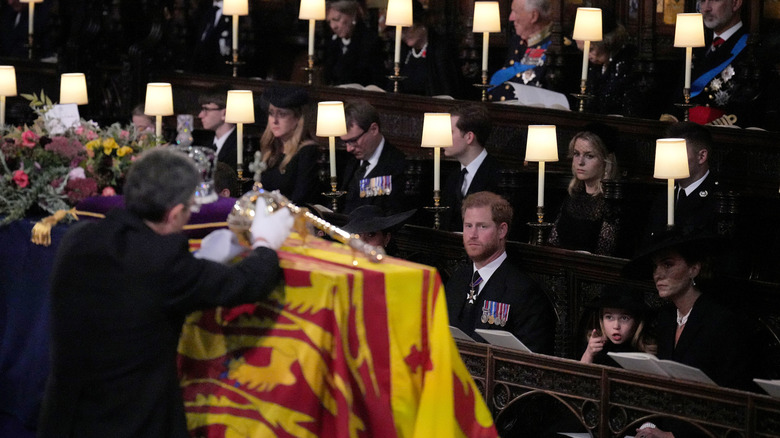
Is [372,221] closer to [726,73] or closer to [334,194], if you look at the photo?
[334,194]

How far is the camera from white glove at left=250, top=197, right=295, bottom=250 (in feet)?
12.6

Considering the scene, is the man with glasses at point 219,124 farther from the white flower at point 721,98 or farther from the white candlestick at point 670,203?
the white candlestick at point 670,203

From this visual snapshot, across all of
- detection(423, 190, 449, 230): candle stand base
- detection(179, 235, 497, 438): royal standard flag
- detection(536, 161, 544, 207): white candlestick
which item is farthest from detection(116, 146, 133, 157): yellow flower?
detection(536, 161, 544, 207): white candlestick

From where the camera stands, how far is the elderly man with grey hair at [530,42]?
9.11 metres

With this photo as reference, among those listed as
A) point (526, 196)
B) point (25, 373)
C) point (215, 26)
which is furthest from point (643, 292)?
point (215, 26)

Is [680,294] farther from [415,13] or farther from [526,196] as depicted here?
[415,13]

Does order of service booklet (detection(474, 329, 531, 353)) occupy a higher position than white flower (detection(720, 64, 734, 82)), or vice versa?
white flower (detection(720, 64, 734, 82))

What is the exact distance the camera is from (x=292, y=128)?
8344 millimetres

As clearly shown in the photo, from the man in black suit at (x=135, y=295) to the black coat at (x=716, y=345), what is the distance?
6.85 ft

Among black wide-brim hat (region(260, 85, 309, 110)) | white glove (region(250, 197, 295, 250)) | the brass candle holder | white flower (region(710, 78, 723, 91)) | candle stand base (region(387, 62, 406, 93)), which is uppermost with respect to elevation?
candle stand base (region(387, 62, 406, 93))

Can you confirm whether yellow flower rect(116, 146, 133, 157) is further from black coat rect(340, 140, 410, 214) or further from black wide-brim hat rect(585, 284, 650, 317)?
black coat rect(340, 140, 410, 214)

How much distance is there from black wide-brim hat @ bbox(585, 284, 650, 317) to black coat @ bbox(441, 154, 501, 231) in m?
1.60

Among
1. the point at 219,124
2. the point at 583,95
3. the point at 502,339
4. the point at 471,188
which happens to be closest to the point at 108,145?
the point at 502,339

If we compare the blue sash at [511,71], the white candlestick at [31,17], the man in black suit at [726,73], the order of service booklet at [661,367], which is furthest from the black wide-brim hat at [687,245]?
the white candlestick at [31,17]
